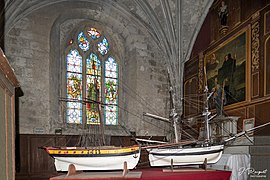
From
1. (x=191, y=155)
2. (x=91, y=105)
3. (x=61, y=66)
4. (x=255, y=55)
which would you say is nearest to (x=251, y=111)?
(x=255, y=55)

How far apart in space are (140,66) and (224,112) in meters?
5.19

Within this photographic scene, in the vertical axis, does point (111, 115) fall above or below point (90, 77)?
below

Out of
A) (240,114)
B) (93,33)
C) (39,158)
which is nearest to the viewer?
(240,114)

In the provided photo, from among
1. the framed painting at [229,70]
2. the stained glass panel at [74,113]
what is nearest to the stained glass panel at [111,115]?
the stained glass panel at [74,113]

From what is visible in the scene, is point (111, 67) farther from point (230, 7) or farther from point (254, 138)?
point (254, 138)

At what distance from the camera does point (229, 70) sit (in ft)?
35.3

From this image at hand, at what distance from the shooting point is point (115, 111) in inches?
564

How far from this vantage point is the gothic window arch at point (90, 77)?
13.4 meters

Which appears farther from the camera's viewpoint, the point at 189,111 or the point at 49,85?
the point at 189,111

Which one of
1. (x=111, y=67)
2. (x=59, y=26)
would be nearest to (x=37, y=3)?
(x=59, y=26)

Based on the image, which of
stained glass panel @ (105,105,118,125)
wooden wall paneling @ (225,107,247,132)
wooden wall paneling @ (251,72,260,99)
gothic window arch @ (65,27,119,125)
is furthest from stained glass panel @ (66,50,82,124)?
wooden wall paneling @ (251,72,260,99)

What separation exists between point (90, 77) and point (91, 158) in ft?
24.9

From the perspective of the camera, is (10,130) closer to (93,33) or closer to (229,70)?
(229,70)

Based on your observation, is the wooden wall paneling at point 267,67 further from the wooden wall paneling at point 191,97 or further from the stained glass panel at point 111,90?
the stained glass panel at point 111,90
